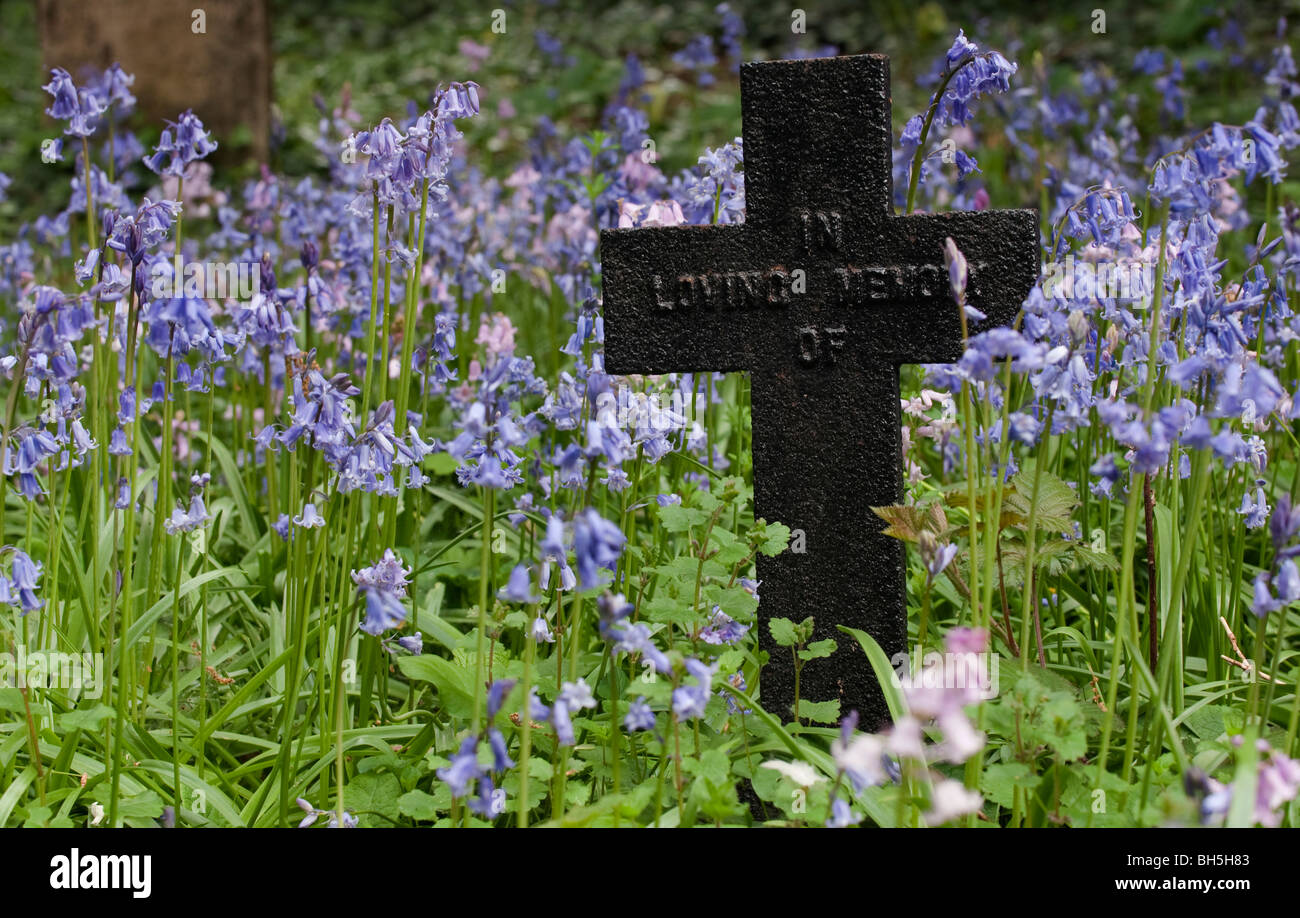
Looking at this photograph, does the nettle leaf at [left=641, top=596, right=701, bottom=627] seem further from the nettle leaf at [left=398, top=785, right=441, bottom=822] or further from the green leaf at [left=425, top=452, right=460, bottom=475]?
the green leaf at [left=425, top=452, right=460, bottom=475]

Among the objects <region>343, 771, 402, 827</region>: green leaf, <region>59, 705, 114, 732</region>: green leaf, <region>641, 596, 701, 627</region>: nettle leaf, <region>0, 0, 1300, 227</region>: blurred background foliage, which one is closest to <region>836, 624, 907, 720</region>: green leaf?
<region>641, 596, 701, 627</region>: nettle leaf

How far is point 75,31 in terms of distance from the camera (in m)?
8.16

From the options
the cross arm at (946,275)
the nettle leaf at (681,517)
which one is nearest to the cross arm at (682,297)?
the cross arm at (946,275)

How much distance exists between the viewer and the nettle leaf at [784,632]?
2.31 meters

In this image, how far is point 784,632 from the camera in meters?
2.33

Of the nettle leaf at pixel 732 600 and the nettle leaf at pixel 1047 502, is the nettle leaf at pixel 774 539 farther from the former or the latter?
the nettle leaf at pixel 1047 502

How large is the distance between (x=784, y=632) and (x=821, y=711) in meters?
0.21

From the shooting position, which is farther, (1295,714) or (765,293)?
(765,293)

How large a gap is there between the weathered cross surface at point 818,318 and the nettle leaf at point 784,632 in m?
0.20

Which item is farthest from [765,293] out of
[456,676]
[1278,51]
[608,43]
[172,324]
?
[608,43]

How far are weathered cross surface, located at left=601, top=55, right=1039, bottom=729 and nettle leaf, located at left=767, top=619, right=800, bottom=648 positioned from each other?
0.65 ft

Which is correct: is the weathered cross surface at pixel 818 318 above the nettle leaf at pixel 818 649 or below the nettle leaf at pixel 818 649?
above
